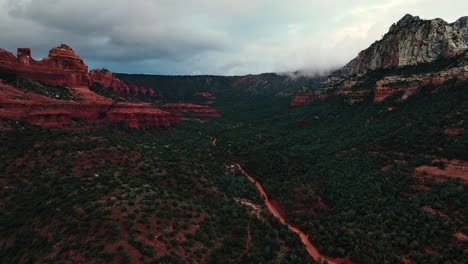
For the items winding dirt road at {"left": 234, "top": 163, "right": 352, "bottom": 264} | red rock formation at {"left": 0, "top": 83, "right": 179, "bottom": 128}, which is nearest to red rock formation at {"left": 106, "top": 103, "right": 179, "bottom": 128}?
red rock formation at {"left": 0, "top": 83, "right": 179, "bottom": 128}

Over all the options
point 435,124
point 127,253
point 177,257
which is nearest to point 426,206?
point 435,124

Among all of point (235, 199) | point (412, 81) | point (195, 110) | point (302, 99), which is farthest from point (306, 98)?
point (235, 199)

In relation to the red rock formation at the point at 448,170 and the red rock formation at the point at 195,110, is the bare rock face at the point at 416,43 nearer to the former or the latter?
the red rock formation at the point at 448,170

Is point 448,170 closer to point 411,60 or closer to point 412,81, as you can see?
point 412,81

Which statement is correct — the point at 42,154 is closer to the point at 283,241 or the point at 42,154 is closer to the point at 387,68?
the point at 283,241

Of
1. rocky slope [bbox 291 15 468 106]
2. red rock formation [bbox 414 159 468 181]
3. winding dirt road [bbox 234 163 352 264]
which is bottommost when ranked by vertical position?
winding dirt road [bbox 234 163 352 264]

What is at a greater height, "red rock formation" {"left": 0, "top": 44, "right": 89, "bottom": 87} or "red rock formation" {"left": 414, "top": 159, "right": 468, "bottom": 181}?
"red rock formation" {"left": 0, "top": 44, "right": 89, "bottom": 87}

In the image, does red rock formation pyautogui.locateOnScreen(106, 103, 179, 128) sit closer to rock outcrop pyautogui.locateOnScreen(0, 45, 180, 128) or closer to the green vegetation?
rock outcrop pyautogui.locateOnScreen(0, 45, 180, 128)
